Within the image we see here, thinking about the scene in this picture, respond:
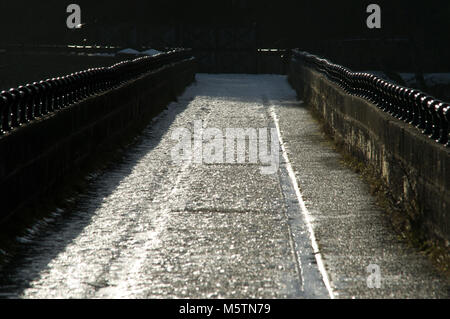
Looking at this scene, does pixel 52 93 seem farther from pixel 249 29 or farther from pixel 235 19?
pixel 235 19

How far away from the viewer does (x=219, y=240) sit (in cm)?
915

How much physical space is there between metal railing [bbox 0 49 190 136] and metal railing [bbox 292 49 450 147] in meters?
4.19

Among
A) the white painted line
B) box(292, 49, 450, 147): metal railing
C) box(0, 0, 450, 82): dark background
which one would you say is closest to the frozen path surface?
the white painted line

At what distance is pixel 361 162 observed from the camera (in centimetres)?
1383

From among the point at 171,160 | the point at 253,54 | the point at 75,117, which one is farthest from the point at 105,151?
the point at 253,54

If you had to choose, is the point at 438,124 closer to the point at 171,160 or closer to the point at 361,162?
the point at 361,162

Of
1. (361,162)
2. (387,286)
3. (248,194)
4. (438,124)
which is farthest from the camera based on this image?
(361,162)

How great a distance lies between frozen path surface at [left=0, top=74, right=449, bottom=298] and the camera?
742 centimetres

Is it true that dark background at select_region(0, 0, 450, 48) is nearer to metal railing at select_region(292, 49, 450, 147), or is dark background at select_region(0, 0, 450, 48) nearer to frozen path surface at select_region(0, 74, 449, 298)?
metal railing at select_region(292, 49, 450, 147)

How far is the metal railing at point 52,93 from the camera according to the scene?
985cm

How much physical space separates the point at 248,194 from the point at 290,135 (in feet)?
23.4

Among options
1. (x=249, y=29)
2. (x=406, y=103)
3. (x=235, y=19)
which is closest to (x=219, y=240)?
(x=406, y=103)

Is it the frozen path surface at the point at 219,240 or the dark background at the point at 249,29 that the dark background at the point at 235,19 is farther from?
the frozen path surface at the point at 219,240

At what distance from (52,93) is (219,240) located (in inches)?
151
